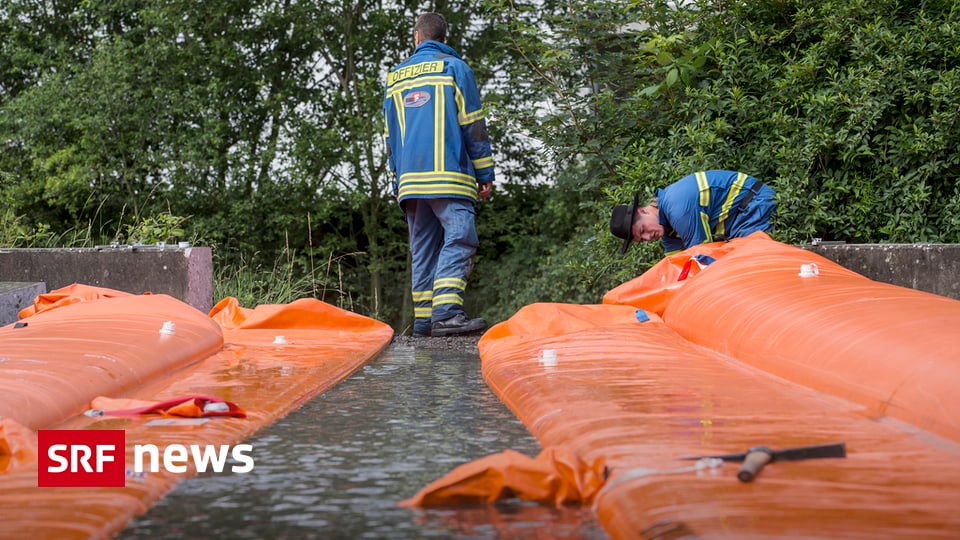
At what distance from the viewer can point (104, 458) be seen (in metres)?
2.22

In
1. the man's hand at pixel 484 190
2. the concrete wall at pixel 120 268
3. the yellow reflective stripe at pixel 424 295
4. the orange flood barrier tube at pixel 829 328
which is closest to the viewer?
the orange flood barrier tube at pixel 829 328

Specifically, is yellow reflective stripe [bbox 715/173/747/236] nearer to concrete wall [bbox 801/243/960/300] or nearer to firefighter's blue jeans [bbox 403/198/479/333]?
concrete wall [bbox 801/243/960/300]

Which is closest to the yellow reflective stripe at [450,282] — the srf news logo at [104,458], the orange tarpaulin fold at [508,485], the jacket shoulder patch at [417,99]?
the jacket shoulder patch at [417,99]

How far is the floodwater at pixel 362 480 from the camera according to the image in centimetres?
182

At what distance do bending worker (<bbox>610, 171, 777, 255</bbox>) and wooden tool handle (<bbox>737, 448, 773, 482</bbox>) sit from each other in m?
3.11

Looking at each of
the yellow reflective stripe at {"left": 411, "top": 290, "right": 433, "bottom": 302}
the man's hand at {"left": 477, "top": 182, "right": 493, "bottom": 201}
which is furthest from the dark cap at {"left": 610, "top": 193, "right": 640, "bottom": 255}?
the yellow reflective stripe at {"left": 411, "top": 290, "right": 433, "bottom": 302}

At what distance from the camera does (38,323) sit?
13.9 feet

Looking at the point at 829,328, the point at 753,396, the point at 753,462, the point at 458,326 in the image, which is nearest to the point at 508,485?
the point at 753,462

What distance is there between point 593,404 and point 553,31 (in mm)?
5438

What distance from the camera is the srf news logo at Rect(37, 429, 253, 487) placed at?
210 cm

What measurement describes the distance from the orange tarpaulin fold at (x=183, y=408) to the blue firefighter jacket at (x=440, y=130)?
2836mm

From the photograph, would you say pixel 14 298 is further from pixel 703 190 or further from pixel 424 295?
pixel 703 190

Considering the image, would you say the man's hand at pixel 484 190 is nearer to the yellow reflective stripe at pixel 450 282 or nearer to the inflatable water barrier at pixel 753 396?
the yellow reflective stripe at pixel 450 282

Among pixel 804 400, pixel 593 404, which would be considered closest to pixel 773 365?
pixel 804 400
